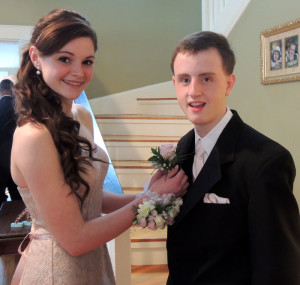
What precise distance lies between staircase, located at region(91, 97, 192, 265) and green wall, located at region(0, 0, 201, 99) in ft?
2.10

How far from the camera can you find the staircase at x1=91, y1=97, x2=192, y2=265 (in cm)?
326

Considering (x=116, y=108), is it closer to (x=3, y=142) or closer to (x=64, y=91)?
(x=3, y=142)

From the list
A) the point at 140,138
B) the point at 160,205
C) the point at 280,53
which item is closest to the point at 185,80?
the point at 160,205

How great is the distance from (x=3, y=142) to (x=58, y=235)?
1.76 meters

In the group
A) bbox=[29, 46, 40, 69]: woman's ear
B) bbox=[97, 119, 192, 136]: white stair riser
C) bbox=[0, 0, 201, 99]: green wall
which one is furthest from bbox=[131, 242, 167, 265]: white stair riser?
bbox=[0, 0, 201, 99]: green wall

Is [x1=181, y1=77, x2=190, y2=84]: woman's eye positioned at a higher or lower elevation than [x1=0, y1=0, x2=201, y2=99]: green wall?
lower

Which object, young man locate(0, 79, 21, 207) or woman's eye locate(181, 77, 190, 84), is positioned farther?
young man locate(0, 79, 21, 207)

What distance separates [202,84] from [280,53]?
267 centimetres

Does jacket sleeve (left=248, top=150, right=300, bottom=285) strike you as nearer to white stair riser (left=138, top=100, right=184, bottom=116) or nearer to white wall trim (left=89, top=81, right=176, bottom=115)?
white stair riser (left=138, top=100, right=184, bottom=116)

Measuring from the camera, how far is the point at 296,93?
3.20 metres

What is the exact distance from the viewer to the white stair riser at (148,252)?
325 centimetres

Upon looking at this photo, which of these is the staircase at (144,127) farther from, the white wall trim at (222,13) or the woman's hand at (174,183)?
the woman's hand at (174,183)

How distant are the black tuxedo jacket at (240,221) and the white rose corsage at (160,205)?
0.04 meters

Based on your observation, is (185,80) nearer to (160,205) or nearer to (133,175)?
(160,205)
